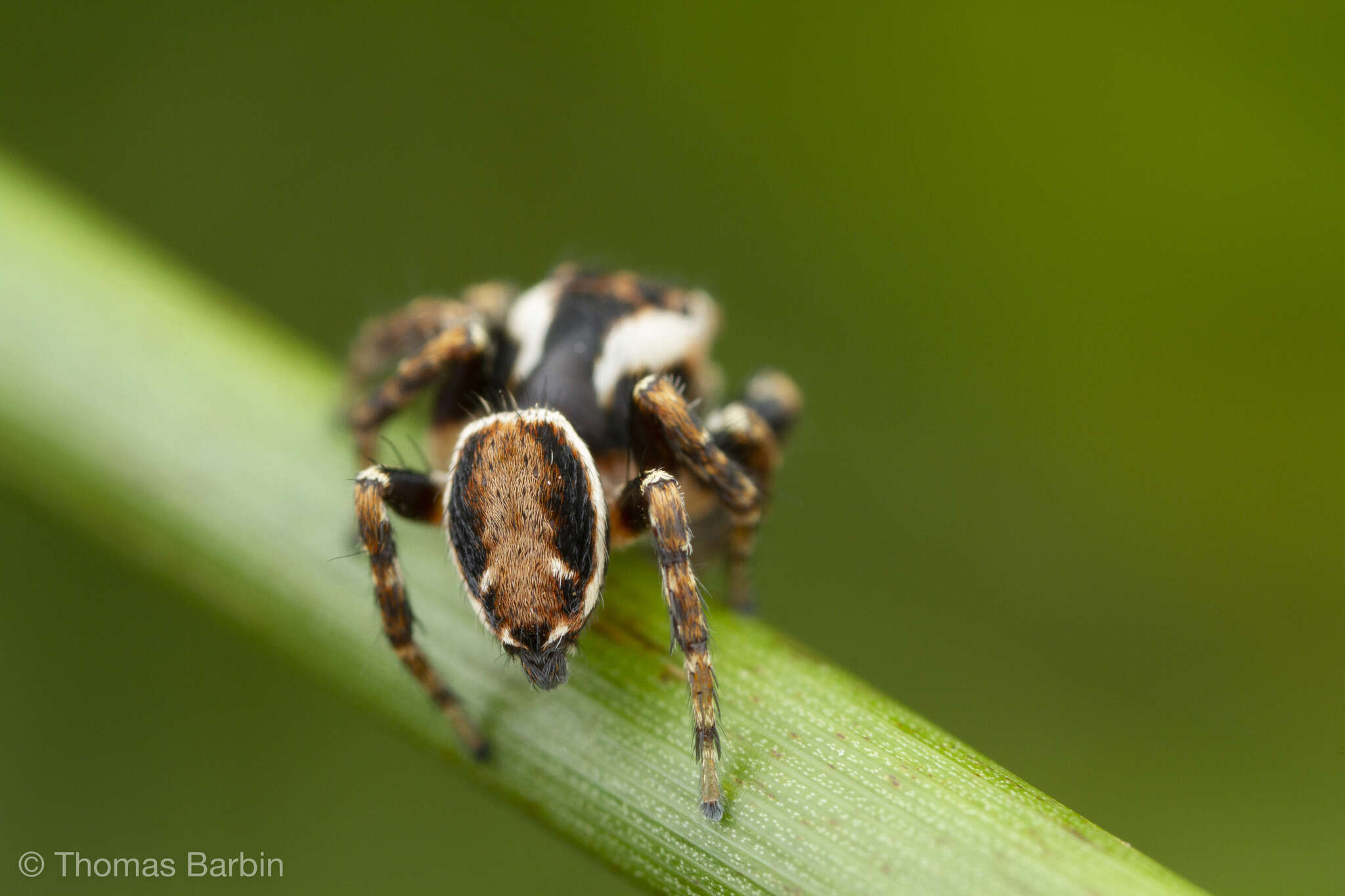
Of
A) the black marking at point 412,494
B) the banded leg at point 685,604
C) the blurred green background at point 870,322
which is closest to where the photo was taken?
the banded leg at point 685,604

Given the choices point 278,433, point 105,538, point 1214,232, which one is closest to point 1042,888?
point 278,433

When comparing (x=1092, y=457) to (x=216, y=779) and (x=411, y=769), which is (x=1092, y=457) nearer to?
(x=411, y=769)

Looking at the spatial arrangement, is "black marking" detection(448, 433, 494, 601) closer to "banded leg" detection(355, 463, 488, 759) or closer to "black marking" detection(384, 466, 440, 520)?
"banded leg" detection(355, 463, 488, 759)

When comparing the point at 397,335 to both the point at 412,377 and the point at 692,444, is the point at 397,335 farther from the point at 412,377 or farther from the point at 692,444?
the point at 692,444

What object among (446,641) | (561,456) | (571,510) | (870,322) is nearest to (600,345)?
(561,456)

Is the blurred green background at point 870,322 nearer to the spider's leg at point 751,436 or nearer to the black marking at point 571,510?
the spider's leg at point 751,436

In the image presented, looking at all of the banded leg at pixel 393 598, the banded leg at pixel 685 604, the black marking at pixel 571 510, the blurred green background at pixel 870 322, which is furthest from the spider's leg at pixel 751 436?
the blurred green background at pixel 870 322
